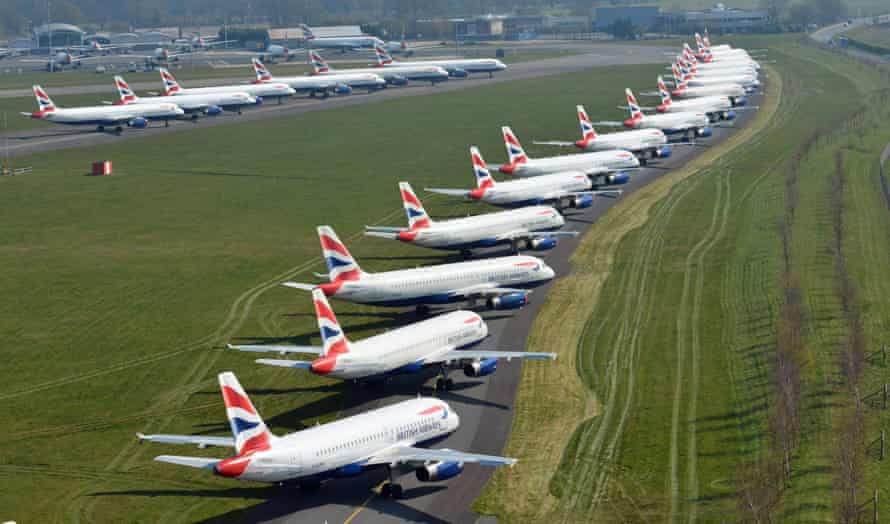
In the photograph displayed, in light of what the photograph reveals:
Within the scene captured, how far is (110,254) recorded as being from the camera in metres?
124

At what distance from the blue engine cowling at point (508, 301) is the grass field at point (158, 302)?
9167 millimetres

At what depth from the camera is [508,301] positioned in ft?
325

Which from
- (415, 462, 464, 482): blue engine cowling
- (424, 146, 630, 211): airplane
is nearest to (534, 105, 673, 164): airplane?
(424, 146, 630, 211): airplane

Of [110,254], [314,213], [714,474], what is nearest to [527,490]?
[714,474]

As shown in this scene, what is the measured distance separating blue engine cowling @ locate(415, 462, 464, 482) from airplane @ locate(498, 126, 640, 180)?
87.5 meters

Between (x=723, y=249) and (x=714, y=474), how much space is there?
56.3 m

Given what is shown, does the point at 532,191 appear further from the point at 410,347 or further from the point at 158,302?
the point at 410,347

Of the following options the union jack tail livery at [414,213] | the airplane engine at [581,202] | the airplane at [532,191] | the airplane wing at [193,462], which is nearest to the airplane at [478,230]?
the union jack tail livery at [414,213]

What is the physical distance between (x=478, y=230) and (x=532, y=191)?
22.9 meters

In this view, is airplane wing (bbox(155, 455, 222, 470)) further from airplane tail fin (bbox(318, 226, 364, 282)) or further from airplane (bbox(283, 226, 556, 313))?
airplane tail fin (bbox(318, 226, 364, 282))

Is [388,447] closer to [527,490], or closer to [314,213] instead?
[527,490]

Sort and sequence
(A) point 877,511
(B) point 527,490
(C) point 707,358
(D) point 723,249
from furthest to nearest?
(D) point 723,249 < (C) point 707,358 < (B) point 527,490 < (A) point 877,511

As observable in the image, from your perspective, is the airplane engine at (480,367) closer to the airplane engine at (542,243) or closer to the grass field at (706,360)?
the grass field at (706,360)

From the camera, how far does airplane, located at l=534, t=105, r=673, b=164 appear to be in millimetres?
175875
